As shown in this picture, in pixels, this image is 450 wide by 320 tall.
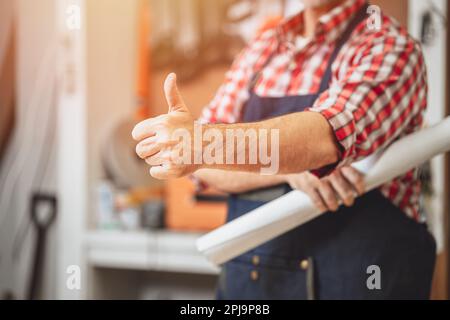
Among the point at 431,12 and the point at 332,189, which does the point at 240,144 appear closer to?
the point at 332,189

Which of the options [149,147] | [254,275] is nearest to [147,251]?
[254,275]

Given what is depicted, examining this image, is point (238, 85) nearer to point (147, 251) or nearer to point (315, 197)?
point (315, 197)

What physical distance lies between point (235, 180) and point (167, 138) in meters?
0.27

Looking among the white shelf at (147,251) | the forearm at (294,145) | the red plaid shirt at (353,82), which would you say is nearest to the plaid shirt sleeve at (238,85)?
the red plaid shirt at (353,82)

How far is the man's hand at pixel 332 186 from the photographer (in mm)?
611

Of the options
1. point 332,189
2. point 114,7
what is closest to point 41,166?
point 114,7

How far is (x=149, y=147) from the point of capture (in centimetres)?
47

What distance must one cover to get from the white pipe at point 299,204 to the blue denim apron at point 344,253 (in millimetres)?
54

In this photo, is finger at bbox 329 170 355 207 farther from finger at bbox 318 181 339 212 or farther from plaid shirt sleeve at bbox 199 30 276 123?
plaid shirt sleeve at bbox 199 30 276 123

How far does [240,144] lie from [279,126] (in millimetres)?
46

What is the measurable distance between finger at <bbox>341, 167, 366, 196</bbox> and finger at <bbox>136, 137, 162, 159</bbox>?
247 millimetres

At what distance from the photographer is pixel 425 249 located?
67 centimetres
